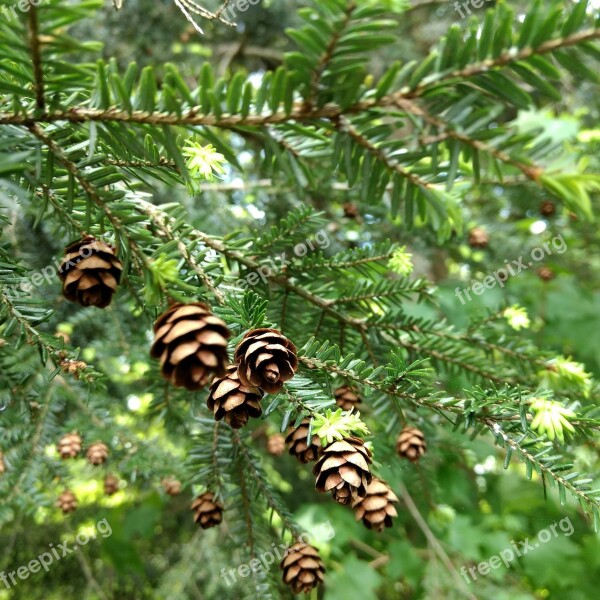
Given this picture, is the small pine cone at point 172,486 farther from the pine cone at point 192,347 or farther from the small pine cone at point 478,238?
the small pine cone at point 478,238

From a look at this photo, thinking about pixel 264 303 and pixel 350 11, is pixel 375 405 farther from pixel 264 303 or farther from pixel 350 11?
pixel 350 11

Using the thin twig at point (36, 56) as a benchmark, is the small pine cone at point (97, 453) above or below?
below

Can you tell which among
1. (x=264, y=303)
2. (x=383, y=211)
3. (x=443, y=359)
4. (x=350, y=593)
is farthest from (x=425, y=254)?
(x=264, y=303)

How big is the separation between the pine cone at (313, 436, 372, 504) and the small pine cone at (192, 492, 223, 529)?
31 centimetres

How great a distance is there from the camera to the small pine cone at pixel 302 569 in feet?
2.11

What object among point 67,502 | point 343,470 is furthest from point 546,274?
point 67,502

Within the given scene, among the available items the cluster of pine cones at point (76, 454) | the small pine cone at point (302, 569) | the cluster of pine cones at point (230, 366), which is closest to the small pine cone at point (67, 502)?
the cluster of pine cones at point (76, 454)

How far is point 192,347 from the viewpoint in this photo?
40cm

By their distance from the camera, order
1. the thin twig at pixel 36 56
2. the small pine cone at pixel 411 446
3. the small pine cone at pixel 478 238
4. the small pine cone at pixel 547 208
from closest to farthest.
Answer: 1. the thin twig at pixel 36 56
2. the small pine cone at pixel 411 446
3. the small pine cone at pixel 478 238
4. the small pine cone at pixel 547 208

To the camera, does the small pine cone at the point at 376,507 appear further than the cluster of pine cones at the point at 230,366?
Yes

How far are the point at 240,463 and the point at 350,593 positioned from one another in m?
1.35

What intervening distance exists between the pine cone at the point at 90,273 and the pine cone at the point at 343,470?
0.95 ft
